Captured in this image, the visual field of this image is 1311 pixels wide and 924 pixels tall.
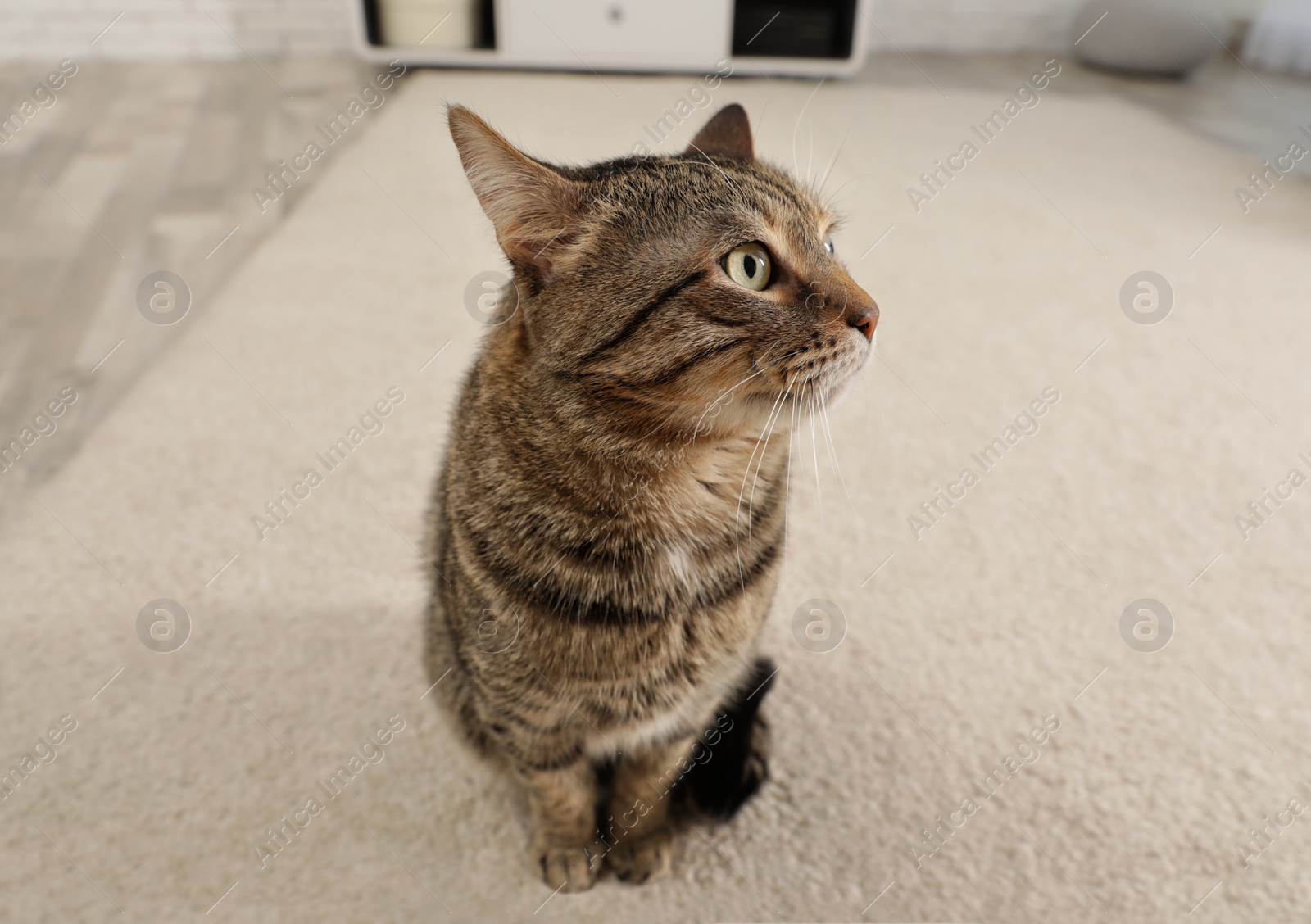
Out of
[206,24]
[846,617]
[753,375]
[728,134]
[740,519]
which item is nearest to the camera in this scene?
[753,375]

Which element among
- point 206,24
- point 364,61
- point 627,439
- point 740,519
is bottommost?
point 364,61

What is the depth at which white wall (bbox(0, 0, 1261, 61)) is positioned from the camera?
11.2 feet

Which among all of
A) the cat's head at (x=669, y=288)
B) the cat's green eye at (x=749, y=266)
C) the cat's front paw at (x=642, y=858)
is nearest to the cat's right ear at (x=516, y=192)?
the cat's head at (x=669, y=288)

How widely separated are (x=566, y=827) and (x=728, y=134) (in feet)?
2.57

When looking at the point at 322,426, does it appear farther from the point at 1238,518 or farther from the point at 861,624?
the point at 1238,518

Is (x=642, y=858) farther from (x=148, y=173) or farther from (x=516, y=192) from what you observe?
(x=148, y=173)

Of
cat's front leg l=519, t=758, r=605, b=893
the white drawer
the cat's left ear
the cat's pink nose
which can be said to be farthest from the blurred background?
the cat's pink nose

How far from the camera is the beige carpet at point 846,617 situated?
40.7 inches

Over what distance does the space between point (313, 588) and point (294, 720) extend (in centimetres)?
24

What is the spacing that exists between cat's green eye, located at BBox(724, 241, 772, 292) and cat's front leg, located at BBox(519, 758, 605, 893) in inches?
20.9

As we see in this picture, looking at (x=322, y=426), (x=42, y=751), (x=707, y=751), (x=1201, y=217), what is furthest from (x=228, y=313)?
(x=1201, y=217)

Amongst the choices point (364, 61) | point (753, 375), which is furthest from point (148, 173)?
point (753, 375)

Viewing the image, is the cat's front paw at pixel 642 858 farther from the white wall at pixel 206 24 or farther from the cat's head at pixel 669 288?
the white wall at pixel 206 24

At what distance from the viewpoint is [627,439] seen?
82 centimetres
